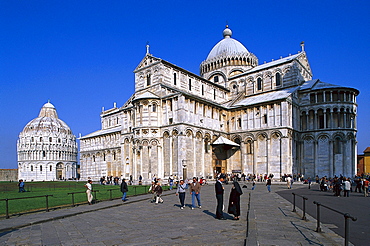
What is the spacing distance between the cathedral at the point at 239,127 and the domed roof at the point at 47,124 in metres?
71.8

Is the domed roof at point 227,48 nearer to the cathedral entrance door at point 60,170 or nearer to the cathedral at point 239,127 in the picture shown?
the cathedral at point 239,127

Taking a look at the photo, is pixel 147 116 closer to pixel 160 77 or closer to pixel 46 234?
pixel 160 77

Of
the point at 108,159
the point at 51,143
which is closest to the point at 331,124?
the point at 108,159

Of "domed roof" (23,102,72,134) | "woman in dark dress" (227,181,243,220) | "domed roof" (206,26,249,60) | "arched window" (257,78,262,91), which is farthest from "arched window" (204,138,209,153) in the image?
"domed roof" (23,102,72,134)

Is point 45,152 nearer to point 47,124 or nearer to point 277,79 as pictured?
point 47,124

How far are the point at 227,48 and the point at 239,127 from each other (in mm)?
17887

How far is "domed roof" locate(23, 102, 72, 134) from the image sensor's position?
335ft

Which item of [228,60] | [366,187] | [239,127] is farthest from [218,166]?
[366,187]

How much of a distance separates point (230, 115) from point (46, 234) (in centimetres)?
3628

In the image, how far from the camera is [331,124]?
1489 inches

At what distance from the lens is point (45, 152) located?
99.1 meters

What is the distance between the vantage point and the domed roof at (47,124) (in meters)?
102

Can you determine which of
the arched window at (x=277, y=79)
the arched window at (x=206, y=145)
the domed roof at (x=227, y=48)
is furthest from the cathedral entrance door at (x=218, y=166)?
the domed roof at (x=227, y=48)

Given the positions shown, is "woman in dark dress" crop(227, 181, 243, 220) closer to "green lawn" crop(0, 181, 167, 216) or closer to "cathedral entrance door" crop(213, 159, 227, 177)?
"green lawn" crop(0, 181, 167, 216)
